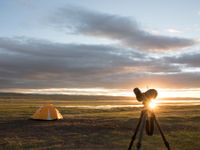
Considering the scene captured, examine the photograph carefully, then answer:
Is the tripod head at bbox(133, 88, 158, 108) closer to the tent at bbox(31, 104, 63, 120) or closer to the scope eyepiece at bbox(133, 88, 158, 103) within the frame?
the scope eyepiece at bbox(133, 88, 158, 103)

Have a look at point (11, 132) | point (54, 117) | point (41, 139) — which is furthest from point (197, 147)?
point (54, 117)

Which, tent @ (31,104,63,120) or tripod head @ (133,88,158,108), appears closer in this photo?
tripod head @ (133,88,158,108)

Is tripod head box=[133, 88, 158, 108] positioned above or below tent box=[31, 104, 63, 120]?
above

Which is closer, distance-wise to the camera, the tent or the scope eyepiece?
the scope eyepiece

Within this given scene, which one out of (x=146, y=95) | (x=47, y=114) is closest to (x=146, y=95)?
(x=146, y=95)

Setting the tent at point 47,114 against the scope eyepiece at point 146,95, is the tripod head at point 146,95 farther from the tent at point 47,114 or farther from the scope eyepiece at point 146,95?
the tent at point 47,114

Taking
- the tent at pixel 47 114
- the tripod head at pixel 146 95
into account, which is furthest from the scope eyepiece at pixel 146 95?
the tent at pixel 47 114

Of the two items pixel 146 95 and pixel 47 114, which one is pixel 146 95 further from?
pixel 47 114

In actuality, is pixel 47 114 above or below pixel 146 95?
below

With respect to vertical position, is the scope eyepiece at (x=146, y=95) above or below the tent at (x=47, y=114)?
above

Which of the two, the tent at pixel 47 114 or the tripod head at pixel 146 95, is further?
the tent at pixel 47 114

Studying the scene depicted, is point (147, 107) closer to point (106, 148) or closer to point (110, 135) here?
point (106, 148)

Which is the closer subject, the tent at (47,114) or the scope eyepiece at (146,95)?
the scope eyepiece at (146,95)

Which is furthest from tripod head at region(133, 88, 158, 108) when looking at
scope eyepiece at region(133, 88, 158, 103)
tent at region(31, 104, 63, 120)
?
tent at region(31, 104, 63, 120)
